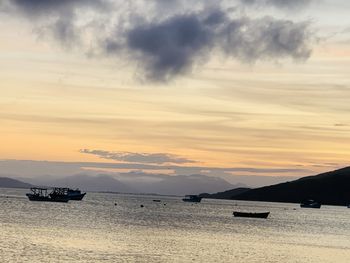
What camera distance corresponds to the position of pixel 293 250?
126812mm

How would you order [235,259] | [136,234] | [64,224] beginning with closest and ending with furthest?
[235,259] < [136,234] < [64,224]

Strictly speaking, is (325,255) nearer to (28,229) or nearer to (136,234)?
(136,234)

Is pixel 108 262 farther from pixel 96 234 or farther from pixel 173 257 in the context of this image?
pixel 96 234

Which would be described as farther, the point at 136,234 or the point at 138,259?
the point at 136,234

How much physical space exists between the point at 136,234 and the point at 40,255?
54505mm

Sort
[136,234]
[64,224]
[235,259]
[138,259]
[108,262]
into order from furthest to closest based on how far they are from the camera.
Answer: [64,224] → [136,234] → [235,259] → [138,259] → [108,262]

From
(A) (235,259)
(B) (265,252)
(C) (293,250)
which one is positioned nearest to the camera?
(A) (235,259)

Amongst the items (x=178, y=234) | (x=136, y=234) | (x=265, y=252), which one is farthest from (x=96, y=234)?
(x=265, y=252)

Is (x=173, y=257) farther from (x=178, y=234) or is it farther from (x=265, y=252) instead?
(x=178, y=234)

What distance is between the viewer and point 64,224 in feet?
537

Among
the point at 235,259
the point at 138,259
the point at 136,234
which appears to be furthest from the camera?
the point at 136,234

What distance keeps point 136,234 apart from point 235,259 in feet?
154

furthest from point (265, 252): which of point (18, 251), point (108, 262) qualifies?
point (18, 251)

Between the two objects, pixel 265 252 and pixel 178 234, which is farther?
pixel 178 234
